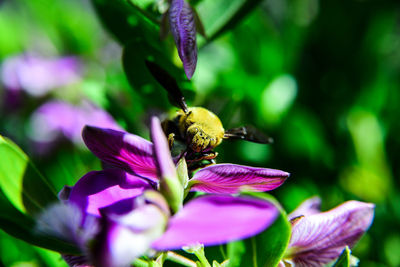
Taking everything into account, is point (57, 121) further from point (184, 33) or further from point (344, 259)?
point (344, 259)

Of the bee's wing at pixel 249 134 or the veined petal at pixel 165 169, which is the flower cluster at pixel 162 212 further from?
the bee's wing at pixel 249 134

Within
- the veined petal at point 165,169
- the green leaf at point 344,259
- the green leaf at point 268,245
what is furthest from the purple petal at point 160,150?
the green leaf at point 344,259

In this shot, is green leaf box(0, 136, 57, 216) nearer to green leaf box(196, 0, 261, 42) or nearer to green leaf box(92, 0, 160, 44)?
green leaf box(92, 0, 160, 44)

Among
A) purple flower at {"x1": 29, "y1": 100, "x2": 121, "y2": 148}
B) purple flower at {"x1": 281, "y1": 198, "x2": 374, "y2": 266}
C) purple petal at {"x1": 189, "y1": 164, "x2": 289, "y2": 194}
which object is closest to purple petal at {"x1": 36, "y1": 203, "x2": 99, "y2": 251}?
purple petal at {"x1": 189, "y1": 164, "x2": 289, "y2": 194}

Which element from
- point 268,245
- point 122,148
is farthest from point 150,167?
point 268,245

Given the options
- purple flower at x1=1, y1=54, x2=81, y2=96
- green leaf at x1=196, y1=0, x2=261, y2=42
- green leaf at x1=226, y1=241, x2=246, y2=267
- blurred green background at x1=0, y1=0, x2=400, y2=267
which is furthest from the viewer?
purple flower at x1=1, y1=54, x2=81, y2=96

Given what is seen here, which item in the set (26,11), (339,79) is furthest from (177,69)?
(26,11)
